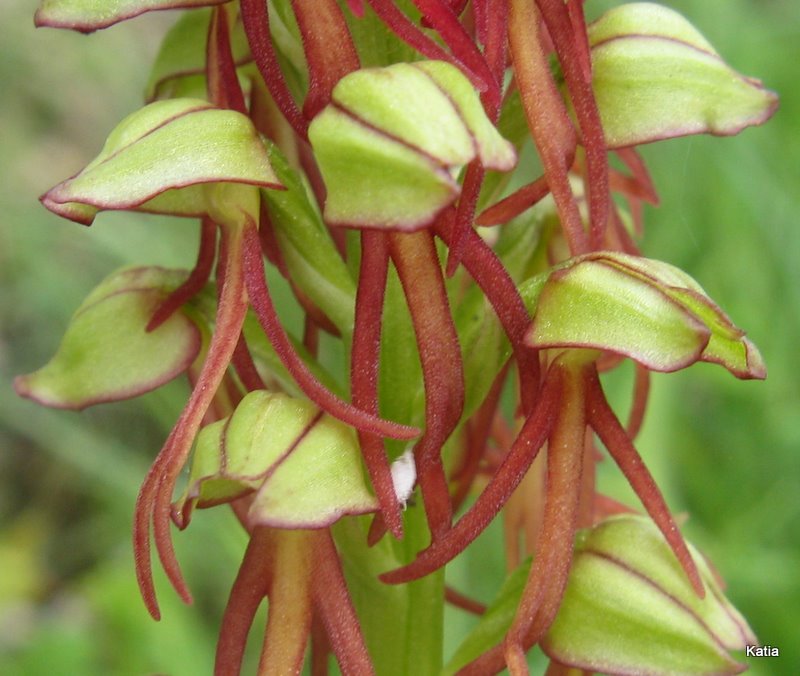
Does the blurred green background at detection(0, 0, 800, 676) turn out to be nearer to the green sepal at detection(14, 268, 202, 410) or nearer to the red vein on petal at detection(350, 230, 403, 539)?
the green sepal at detection(14, 268, 202, 410)

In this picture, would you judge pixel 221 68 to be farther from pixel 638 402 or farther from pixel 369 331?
pixel 638 402

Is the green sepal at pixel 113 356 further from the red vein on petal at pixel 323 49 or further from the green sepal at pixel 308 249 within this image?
the red vein on petal at pixel 323 49

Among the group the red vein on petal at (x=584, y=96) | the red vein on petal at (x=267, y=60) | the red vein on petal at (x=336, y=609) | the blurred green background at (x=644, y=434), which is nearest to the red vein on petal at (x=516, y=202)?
the red vein on petal at (x=584, y=96)

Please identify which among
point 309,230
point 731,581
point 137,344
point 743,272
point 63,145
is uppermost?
point 309,230

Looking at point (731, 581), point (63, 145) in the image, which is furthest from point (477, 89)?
point (63, 145)

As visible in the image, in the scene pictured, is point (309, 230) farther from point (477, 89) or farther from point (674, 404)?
point (674, 404)

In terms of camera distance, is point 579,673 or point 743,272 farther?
point 743,272

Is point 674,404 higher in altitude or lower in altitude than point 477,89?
lower

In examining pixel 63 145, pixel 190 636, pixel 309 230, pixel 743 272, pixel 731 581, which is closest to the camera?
pixel 309 230
